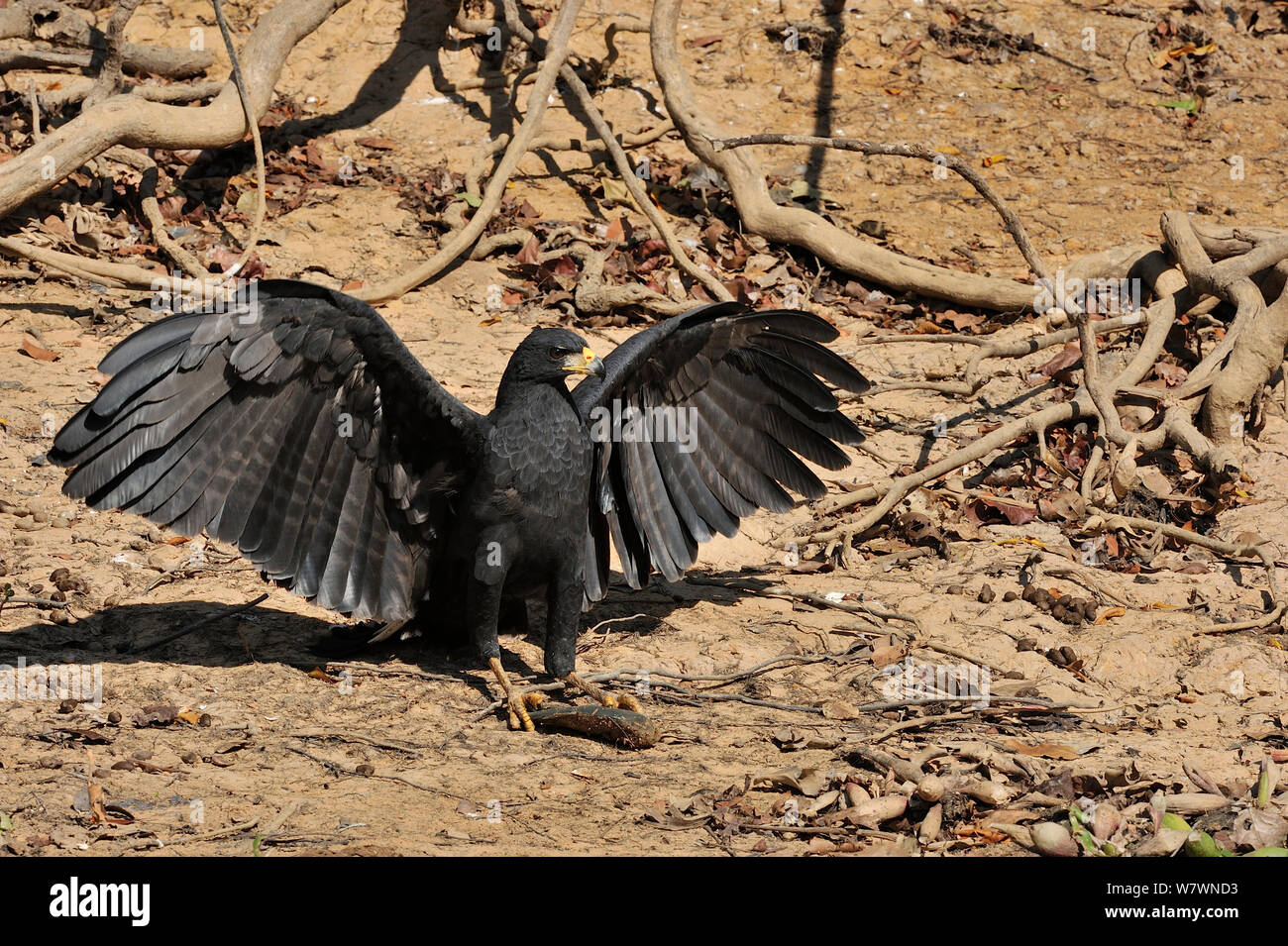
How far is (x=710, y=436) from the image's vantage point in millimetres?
5426

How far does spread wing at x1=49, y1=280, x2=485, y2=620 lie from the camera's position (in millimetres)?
4145

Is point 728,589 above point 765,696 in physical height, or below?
above

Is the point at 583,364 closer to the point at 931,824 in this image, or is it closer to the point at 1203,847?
the point at 931,824

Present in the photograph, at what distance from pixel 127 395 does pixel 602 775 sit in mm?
1847

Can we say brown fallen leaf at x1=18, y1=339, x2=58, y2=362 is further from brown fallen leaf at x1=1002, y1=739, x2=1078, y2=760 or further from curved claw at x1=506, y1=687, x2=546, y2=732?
brown fallen leaf at x1=1002, y1=739, x2=1078, y2=760

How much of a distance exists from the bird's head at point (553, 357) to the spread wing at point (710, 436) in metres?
0.49

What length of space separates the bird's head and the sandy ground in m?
1.16

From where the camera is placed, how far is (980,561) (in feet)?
19.3

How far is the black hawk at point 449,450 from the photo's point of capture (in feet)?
13.7

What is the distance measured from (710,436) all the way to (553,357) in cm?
106

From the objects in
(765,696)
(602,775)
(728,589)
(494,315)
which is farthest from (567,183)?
(602,775)

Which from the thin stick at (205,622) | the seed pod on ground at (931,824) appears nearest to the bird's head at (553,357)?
the thin stick at (205,622)

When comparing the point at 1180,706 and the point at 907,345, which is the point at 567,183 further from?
the point at 1180,706
